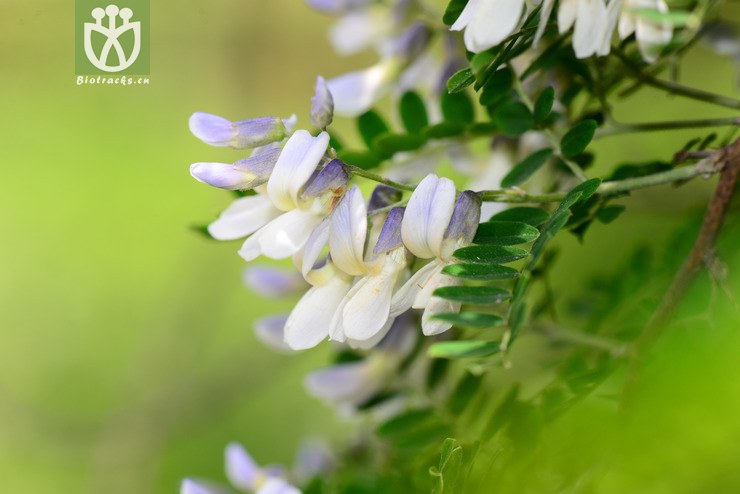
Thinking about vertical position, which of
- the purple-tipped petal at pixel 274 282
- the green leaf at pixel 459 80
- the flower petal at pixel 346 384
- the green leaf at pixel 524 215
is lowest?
the flower petal at pixel 346 384

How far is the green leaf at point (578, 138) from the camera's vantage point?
42 cm

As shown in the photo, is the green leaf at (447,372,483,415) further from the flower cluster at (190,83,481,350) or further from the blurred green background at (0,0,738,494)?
the blurred green background at (0,0,738,494)

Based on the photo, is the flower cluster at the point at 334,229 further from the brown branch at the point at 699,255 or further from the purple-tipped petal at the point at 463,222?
the brown branch at the point at 699,255

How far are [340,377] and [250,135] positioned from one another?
0.25 meters

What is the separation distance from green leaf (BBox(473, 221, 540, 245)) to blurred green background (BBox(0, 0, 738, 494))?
79cm

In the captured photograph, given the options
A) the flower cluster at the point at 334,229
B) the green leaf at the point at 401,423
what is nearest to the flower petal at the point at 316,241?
the flower cluster at the point at 334,229

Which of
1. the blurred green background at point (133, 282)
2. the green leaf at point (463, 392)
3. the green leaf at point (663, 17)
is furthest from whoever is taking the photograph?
the blurred green background at point (133, 282)

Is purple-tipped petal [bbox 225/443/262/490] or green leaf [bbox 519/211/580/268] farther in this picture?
purple-tipped petal [bbox 225/443/262/490]

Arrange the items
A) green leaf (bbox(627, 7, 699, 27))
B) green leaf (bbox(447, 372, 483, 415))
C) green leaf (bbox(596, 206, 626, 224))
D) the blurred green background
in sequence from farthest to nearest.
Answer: the blurred green background, green leaf (bbox(447, 372, 483, 415)), green leaf (bbox(596, 206, 626, 224)), green leaf (bbox(627, 7, 699, 27))

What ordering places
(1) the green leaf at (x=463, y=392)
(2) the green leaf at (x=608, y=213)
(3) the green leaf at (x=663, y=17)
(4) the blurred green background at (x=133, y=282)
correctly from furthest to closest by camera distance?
(4) the blurred green background at (x=133, y=282) < (1) the green leaf at (x=463, y=392) < (2) the green leaf at (x=608, y=213) < (3) the green leaf at (x=663, y=17)

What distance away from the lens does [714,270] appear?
0.40 meters

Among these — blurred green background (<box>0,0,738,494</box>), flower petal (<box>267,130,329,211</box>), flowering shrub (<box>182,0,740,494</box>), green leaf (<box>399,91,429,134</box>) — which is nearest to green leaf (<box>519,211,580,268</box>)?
flowering shrub (<box>182,0,740,494</box>)

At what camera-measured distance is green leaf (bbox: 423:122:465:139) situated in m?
0.51
